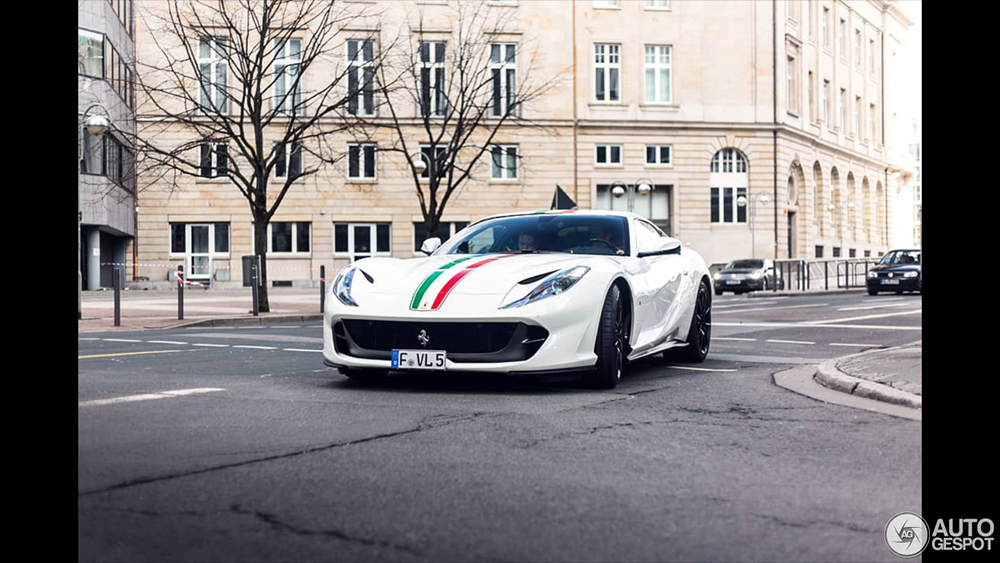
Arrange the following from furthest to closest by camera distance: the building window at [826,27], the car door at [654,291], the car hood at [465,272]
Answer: the building window at [826,27]
the car door at [654,291]
the car hood at [465,272]

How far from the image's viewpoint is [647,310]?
28.0 ft

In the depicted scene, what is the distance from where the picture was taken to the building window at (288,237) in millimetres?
51250

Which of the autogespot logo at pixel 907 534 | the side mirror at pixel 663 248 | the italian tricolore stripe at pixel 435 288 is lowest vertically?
the autogespot logo at pixel 907 534

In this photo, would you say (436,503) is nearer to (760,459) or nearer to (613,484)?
(613,484)

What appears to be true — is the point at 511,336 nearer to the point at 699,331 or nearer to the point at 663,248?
the point at 663,248

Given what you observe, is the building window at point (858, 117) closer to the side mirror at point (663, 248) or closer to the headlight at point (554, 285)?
the side mirror at point (663, 248)

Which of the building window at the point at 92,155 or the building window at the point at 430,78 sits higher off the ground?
the building window at the point at 430,78

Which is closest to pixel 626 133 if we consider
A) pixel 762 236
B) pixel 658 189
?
pixel 658 189

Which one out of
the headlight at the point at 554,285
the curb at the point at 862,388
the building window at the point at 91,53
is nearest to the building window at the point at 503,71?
the building window at the point at 91,53

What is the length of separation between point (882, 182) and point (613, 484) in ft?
249

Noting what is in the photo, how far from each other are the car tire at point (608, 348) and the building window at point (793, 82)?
54311mm

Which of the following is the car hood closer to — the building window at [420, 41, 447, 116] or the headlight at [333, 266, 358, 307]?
the headlight at [333, 266, 358, 307]

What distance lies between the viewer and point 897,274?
3269cm
